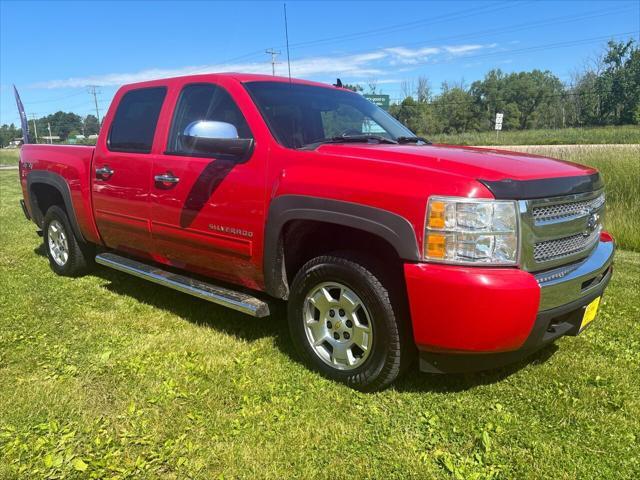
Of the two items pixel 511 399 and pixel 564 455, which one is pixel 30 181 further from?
pixel 564 455

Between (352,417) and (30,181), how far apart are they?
4769 millimetres

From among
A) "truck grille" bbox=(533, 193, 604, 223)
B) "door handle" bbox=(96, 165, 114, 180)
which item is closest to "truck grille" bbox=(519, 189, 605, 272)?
"truck grille" bbox=(533, 193, 604, 223)

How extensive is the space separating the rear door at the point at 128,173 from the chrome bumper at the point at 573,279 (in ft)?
9.78

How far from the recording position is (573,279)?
2.75 meters

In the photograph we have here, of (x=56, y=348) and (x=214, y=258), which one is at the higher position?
(x=214, y=258)

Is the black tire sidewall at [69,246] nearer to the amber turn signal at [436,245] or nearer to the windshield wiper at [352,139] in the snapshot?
the windshield wiper at [352,139]

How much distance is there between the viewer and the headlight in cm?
249

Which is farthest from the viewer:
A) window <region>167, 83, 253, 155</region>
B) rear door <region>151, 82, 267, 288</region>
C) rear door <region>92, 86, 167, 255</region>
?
rear door <region>92, 86, 167, 255</region>

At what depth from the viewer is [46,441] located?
2.67m

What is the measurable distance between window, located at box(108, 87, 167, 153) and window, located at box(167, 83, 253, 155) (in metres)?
0.28

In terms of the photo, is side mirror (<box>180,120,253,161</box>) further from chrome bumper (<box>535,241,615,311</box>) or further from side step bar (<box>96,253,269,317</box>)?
chrome bumper (<box>535,241,615,311</box>)

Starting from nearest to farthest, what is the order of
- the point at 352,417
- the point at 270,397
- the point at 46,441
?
the point at 46,441
the point at 352,417
the point at 270,397

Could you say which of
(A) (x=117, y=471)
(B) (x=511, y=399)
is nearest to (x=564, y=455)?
(B) (x=511, y=399)

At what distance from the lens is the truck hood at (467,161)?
262 centimetres
